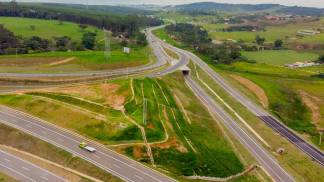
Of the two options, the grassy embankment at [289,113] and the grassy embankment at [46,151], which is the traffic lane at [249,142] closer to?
the grassy embankment at [289,113]

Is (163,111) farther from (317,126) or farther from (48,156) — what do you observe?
(317,126)

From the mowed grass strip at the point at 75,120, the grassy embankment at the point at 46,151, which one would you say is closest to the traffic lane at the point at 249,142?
the mowed grass strip at the point at 75,120

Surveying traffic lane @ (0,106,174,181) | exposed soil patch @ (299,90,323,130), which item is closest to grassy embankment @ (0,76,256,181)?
traffic lane @ (0,106,174,181)

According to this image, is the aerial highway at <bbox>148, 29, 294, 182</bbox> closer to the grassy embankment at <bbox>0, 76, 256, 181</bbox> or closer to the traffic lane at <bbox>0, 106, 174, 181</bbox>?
the grassy embankment at <bbox>0, 76, 256, 181</bbox>

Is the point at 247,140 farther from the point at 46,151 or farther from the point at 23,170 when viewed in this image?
the point at 23,170

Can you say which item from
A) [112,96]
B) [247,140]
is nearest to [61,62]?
[112,96]

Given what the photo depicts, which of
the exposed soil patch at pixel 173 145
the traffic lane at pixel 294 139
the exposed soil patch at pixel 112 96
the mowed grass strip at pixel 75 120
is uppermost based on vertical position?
the exposed soil patch at pixel 112 96

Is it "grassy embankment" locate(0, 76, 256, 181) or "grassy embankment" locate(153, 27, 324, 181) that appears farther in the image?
"grassy embankment" locate(153, 27, 324, 181)

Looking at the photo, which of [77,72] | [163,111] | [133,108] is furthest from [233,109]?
[77,72]
